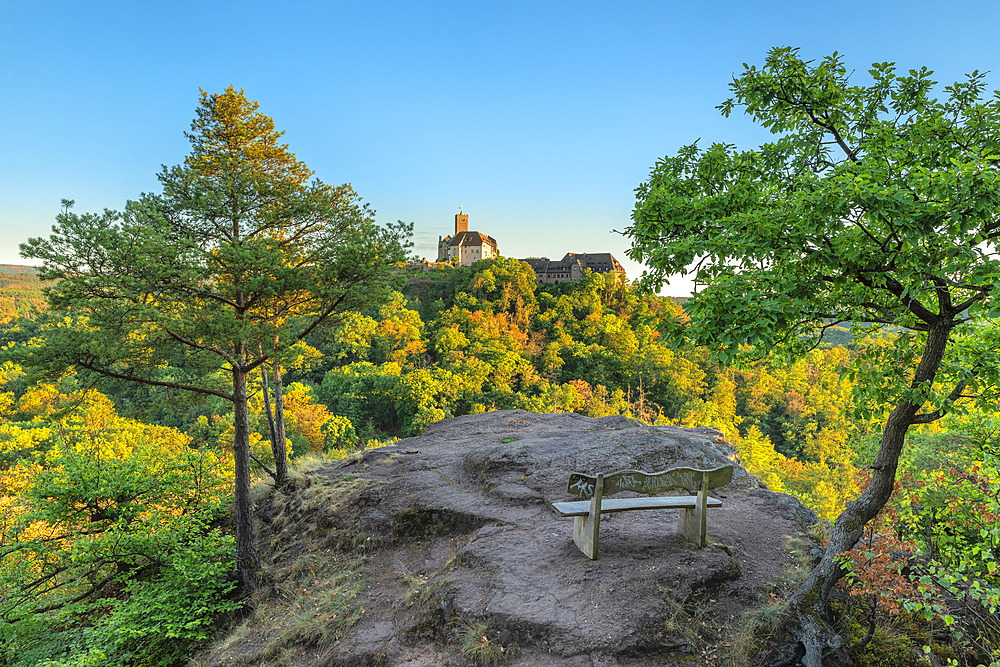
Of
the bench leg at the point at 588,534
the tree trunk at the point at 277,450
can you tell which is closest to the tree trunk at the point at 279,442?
the tree trunk at the point at 277,450

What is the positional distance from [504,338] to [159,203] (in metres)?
33.7

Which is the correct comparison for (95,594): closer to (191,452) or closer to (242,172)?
(191,452)

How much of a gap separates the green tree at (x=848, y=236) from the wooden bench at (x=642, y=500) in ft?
3.74

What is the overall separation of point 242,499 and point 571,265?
2148 inches

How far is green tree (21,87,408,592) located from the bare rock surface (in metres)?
3.07

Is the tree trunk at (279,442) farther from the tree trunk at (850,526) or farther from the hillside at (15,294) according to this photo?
the hillside at (15,294)

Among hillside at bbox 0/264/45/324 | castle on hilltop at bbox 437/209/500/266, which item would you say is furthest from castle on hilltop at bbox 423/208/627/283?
hillside at bbox 0/264/45/324

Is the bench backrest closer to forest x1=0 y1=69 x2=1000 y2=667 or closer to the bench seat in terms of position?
the bench seat

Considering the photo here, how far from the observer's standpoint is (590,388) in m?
39.0

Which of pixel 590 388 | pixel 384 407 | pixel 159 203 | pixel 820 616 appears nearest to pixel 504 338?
pixel 590 388

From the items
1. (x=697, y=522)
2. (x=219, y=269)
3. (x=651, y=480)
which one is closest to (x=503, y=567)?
(x=651, y=480)

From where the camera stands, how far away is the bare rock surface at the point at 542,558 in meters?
4.00

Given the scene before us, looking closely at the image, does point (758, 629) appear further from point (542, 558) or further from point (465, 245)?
point (465, 245)

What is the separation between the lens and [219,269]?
23.8 ft
